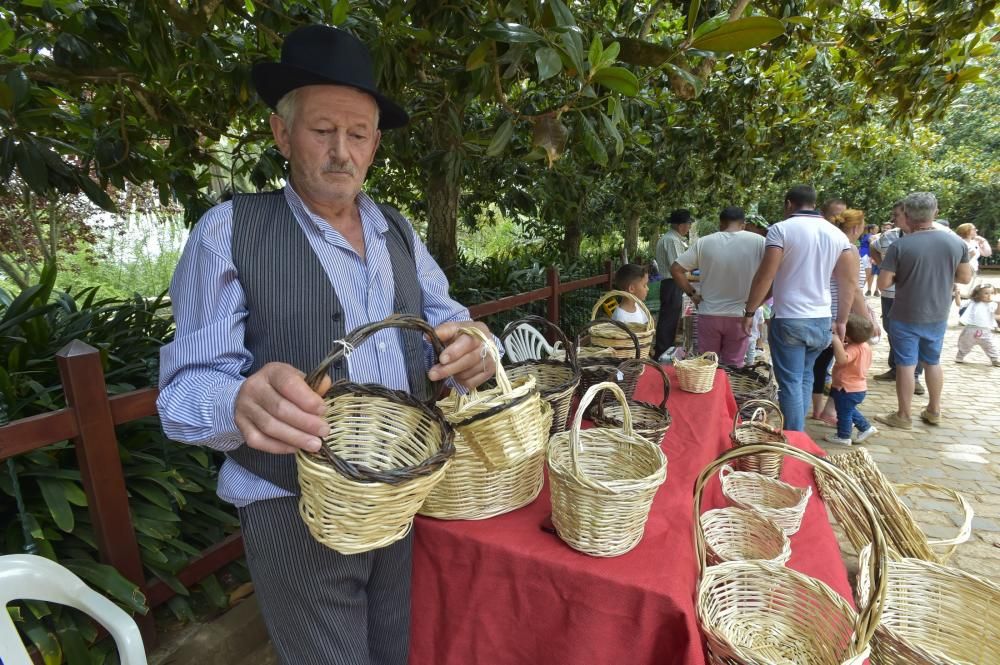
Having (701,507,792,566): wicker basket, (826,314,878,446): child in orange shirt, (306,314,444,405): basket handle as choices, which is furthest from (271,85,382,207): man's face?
(826,314,878,446): child in orange shirt

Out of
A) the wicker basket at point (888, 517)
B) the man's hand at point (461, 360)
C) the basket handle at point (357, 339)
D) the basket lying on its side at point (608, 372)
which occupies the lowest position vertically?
the wicker basket at point (888, 517)

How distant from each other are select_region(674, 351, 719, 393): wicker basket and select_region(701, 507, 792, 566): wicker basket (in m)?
0.83

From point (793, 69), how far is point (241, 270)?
6252 mm

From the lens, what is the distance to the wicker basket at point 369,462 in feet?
3.03

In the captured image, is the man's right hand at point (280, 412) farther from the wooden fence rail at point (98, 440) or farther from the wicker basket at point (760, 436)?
the wicker basket at point (760, 436)

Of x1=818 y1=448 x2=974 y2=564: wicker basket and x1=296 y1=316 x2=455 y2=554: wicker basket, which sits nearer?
x1=296 y1=316 x2=455 y2=554: wicker basket

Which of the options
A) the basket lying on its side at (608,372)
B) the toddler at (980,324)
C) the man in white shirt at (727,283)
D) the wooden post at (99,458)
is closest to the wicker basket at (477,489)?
the basket lying on its side at (608,372)

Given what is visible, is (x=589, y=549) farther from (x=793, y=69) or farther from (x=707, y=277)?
(x=793, y=69)

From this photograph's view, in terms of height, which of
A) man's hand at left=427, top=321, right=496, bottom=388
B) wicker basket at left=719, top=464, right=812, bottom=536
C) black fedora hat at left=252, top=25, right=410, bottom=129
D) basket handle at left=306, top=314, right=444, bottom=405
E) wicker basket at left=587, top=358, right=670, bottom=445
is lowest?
wicker basket at left=719, top=464, right=812, bottom=536

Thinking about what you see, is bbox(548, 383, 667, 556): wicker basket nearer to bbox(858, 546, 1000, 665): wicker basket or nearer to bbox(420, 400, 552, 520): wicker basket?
bbox(420, 400, 552, 520): wicker basket

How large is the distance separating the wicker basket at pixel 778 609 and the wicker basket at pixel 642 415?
1.52 feet

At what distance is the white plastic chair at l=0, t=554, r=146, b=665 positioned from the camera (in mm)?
1099

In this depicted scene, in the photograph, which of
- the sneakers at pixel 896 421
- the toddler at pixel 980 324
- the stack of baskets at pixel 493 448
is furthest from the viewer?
the toddler at pixel 980 324

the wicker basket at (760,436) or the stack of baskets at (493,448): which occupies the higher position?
the stack of baskets at (493,448)
